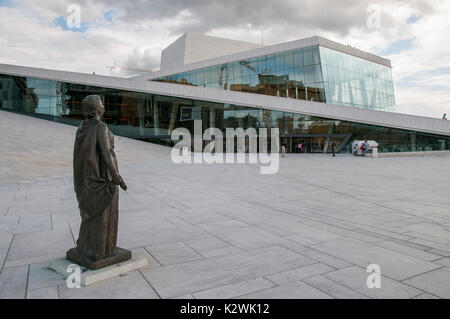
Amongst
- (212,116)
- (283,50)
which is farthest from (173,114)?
(283,50)

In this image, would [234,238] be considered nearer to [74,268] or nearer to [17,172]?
[74,268]

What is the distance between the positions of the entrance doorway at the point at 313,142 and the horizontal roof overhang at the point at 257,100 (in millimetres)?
2246

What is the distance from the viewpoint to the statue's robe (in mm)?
3802

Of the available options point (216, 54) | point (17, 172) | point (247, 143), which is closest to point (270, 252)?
point (17, 172)

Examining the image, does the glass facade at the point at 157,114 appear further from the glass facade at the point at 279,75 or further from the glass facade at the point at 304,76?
the glass facade at the point at 279,75

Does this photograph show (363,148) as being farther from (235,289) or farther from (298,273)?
(235,289)

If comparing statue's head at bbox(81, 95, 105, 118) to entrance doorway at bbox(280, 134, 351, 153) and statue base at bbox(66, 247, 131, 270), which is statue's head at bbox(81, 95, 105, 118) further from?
entrance doorway at bbox(280, 134, 351, 153)

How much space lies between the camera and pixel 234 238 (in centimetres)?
526

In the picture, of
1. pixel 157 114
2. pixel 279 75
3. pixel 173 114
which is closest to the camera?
pixel 173 114

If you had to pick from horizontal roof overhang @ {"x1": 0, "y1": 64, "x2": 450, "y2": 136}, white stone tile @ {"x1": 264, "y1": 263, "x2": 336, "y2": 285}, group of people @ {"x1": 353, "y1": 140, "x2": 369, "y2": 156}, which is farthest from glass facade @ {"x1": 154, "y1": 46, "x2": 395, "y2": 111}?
white stone tile @ {"x1": 264, "y1": 263, "x2": 336, "y2": 285}

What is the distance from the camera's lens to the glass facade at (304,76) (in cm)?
3566

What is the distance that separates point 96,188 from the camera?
383 cm

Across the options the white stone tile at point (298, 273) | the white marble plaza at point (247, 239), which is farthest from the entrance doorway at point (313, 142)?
the white stone tile at point (298, 273)

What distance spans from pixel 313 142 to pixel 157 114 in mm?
14931
